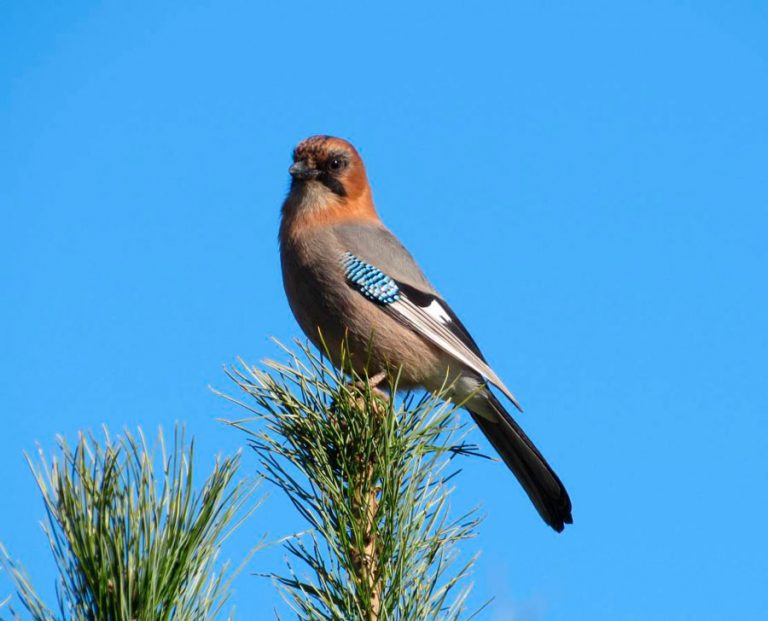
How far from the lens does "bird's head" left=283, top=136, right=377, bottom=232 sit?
5.75 meters

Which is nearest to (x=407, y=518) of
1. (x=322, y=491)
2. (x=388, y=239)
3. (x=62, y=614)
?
(x=322, y=491)

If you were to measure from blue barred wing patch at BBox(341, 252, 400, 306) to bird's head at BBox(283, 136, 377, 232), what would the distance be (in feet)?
1.79

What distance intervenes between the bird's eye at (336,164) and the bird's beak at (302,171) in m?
0.09

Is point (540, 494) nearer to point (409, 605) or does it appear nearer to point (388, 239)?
point (388, 239)

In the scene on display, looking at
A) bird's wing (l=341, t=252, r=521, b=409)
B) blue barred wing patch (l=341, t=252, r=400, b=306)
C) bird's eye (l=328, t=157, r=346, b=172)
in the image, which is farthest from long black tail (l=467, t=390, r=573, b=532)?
bird's eye (l=328, t=157, r=346, b=172)

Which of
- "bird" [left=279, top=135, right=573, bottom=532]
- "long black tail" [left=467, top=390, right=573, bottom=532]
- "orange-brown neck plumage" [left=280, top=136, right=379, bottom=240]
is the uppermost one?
"orange-brown neck plumage" [left=280, top=136, right=379, bottom=240]

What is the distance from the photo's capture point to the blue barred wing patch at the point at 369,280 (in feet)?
16.8

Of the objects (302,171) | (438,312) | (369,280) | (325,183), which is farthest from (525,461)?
(302,171)

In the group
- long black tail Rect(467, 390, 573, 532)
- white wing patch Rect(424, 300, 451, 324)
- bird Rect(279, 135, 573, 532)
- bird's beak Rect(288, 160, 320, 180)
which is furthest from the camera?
bird's beak Rect(288, 160, 320, 180)

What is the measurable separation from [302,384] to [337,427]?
0.30 meters

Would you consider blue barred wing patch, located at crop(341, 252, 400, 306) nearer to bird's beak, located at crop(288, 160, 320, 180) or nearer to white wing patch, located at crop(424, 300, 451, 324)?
white wing patch, located at crop(424, 300, 451, 324)

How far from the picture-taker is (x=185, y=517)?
236 centimetres

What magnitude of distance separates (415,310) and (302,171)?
1.21m

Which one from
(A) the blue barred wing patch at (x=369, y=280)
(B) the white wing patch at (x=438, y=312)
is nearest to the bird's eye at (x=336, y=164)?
(A) the blue barred wing patch at (x=369, y=280)
